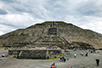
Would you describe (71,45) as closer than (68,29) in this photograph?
Yes

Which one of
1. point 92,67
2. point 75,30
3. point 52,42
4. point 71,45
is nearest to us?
point 92,67

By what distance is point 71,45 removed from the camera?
3719 centimetres

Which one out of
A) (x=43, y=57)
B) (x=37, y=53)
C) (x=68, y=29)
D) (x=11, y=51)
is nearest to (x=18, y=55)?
(x=11, y=51)

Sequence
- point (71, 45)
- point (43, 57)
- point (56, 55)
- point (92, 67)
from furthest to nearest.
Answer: point (71, 45), point (56, 55), point (43, 57), point (92, 67)

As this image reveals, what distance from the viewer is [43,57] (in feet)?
56.3

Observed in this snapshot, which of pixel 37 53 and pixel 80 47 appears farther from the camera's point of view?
pixel 80 47

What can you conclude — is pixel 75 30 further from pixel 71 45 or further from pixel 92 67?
pixel 92 67

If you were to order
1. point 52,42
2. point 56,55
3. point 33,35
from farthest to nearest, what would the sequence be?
point 33,35 < point 52,42 < point 56,55

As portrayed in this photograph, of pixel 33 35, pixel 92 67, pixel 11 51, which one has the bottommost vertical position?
pixel 92 67

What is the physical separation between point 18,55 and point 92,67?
14.0 meters

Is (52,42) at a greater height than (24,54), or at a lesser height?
greater

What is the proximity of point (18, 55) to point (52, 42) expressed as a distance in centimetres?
1729

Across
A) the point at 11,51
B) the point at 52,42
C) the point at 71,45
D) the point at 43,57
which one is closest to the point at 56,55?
the point at 43,57

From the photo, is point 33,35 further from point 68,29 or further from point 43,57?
point 43,57
